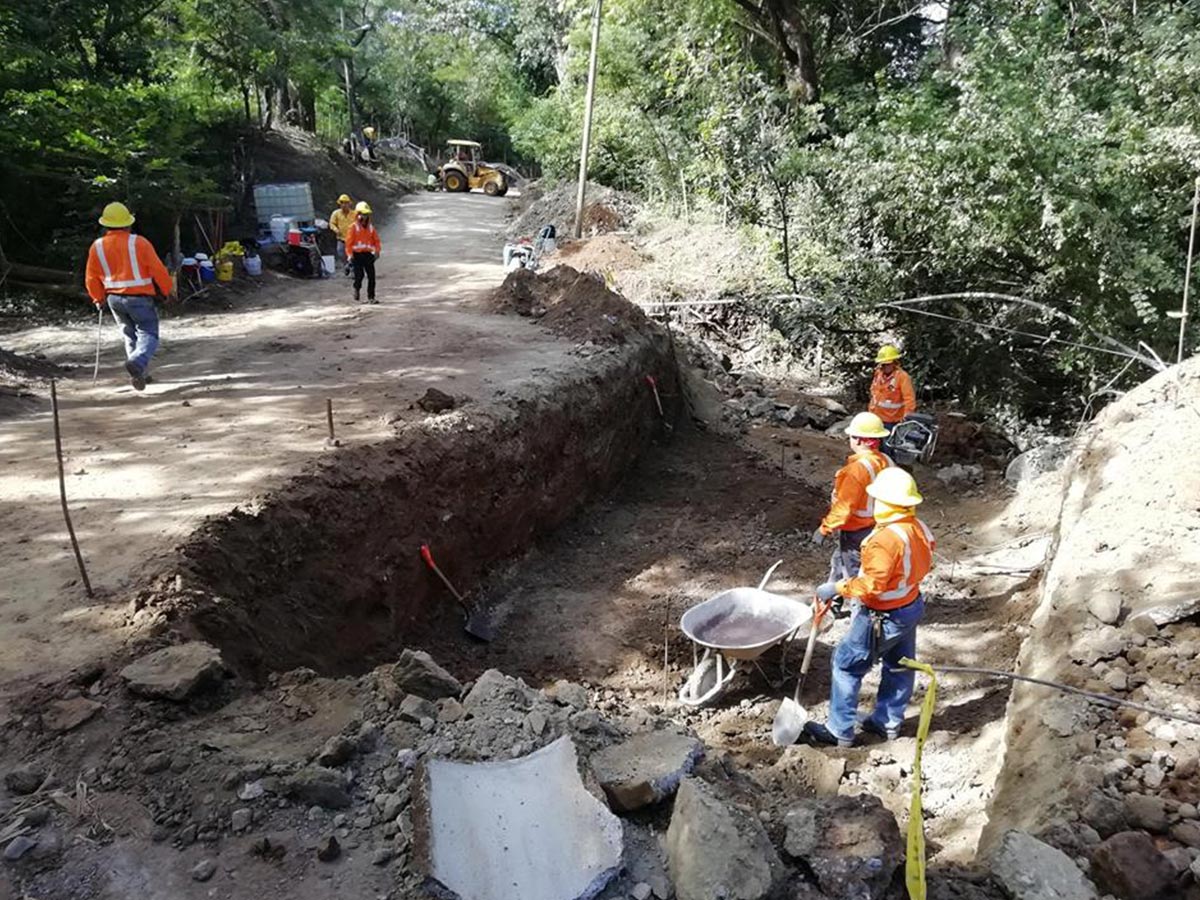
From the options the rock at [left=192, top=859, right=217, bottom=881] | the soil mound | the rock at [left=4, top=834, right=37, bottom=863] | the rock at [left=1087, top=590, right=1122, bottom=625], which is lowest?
the rock at [left=192, top=859, right=217, bottom=881]

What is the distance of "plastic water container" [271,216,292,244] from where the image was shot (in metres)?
16.2

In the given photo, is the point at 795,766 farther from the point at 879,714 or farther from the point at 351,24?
the point at 351,24

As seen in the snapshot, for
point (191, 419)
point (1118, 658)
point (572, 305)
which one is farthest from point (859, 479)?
point (572, 305)

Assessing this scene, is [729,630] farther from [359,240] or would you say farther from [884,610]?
[359,240]

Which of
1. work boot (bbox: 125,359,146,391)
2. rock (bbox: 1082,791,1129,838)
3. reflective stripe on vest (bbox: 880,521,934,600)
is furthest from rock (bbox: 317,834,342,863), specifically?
work boot (bbox: 125,359,146,391)

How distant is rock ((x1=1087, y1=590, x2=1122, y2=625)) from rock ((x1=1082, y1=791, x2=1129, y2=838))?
5.01ft

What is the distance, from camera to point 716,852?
9.52ft

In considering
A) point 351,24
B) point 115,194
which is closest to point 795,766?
point 115,194

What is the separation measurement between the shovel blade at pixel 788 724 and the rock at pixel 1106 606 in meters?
1.82

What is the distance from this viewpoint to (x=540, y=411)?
842 cm

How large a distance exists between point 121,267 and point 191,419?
168 centimetres

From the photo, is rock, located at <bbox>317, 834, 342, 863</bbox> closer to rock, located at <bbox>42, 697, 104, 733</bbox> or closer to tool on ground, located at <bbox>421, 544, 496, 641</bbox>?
rock, located at <bbox>42, 697, 104, 733</bbox>

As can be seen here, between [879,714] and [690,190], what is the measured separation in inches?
614

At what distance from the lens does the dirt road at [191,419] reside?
4.58 metres
